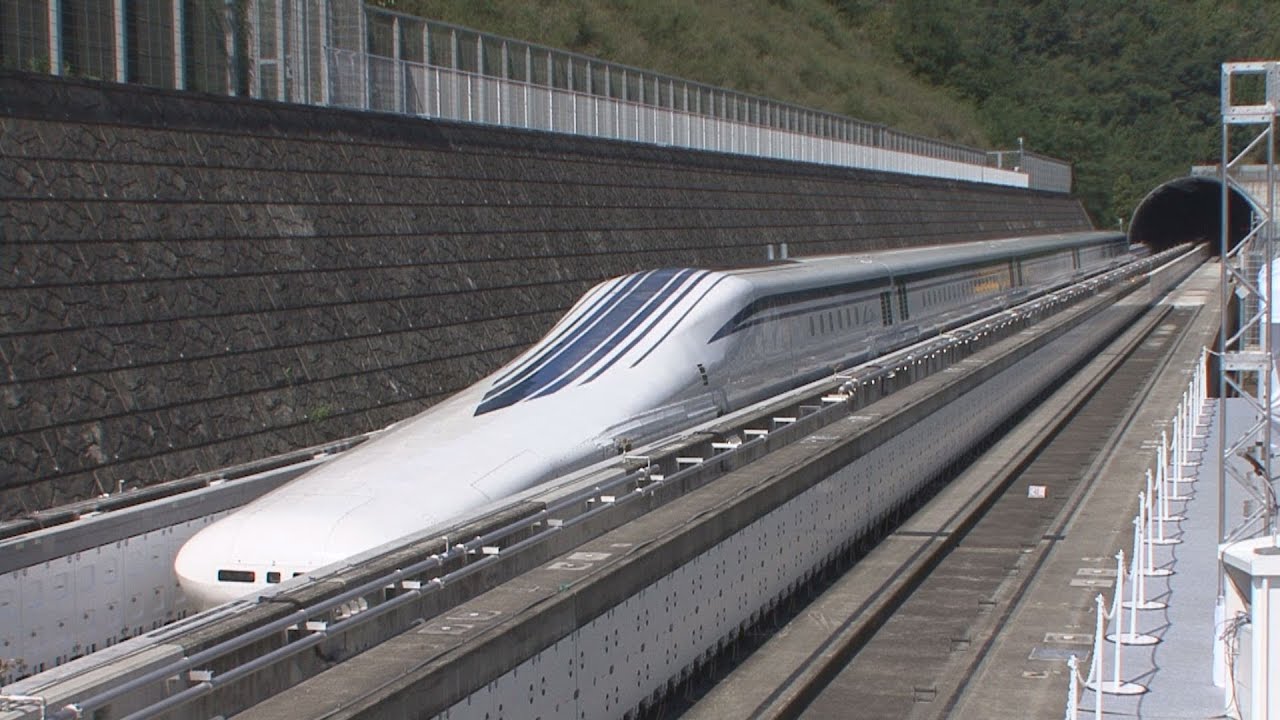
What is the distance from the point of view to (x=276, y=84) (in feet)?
73.0

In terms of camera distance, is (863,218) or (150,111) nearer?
(150,111)

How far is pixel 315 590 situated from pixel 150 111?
35.5ft

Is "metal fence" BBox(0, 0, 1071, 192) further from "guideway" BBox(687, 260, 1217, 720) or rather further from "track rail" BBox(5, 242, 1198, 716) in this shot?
"guideway" BBox(687, 260, 1217, 720)

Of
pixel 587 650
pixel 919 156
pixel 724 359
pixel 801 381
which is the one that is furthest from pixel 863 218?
pixel 587 650

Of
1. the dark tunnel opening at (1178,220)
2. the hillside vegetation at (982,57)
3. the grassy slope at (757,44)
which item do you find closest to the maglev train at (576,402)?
the grassy slope at (757,44)

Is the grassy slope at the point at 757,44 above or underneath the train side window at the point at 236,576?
above

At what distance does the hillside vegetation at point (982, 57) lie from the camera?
70375 mm

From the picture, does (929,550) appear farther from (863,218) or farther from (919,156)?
(919,156)

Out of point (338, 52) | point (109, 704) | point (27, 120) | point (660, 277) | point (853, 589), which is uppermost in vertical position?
point (338, 52)

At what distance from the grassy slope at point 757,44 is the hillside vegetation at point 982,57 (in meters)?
0.13

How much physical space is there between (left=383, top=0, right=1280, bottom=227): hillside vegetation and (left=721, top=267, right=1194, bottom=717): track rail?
110ft

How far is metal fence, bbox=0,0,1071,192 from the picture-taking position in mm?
18531

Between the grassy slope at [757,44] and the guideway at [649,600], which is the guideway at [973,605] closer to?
the guideway at [649,600]

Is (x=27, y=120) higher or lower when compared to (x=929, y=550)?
higher
